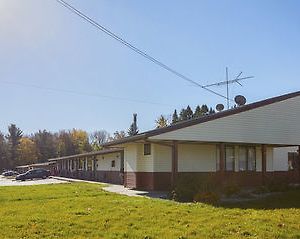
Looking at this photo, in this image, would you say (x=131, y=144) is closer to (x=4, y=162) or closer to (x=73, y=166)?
(x=73, y=166)

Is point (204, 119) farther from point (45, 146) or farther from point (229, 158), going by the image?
point (45, 146)

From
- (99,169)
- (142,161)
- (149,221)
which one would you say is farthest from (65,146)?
(149,221)

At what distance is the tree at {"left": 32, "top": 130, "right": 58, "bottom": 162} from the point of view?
105938 mm

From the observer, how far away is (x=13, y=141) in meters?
114

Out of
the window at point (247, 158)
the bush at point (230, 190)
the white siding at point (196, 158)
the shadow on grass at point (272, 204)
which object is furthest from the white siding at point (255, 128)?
the shadow on grass at point (272, 204)

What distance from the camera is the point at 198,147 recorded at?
A: 86.5 ft

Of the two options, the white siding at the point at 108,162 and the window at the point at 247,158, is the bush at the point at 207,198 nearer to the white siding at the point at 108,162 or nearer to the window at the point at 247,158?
the window at the point at 247,158

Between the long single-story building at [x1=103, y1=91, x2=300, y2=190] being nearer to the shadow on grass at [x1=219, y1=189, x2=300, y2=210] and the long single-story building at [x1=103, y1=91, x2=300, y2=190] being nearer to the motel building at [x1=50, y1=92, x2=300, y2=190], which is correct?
the motel building at [x1=50, y1=92, x2=300, y2=190]

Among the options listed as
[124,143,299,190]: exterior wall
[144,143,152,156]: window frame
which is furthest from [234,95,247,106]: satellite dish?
[144,143,152,156]: window frame

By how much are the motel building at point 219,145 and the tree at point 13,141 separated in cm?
8829

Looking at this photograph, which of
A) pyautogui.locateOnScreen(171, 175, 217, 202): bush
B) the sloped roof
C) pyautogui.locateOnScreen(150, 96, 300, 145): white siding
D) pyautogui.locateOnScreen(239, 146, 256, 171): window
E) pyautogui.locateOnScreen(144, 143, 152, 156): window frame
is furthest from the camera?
pyautogui.locateOnScreen(239, 146, 256, 171): window

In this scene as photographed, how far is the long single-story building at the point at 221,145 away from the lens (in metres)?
23.5

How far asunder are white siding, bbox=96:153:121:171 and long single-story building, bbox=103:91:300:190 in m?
7.90

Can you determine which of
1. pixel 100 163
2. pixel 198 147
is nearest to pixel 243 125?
pixel 198 147
